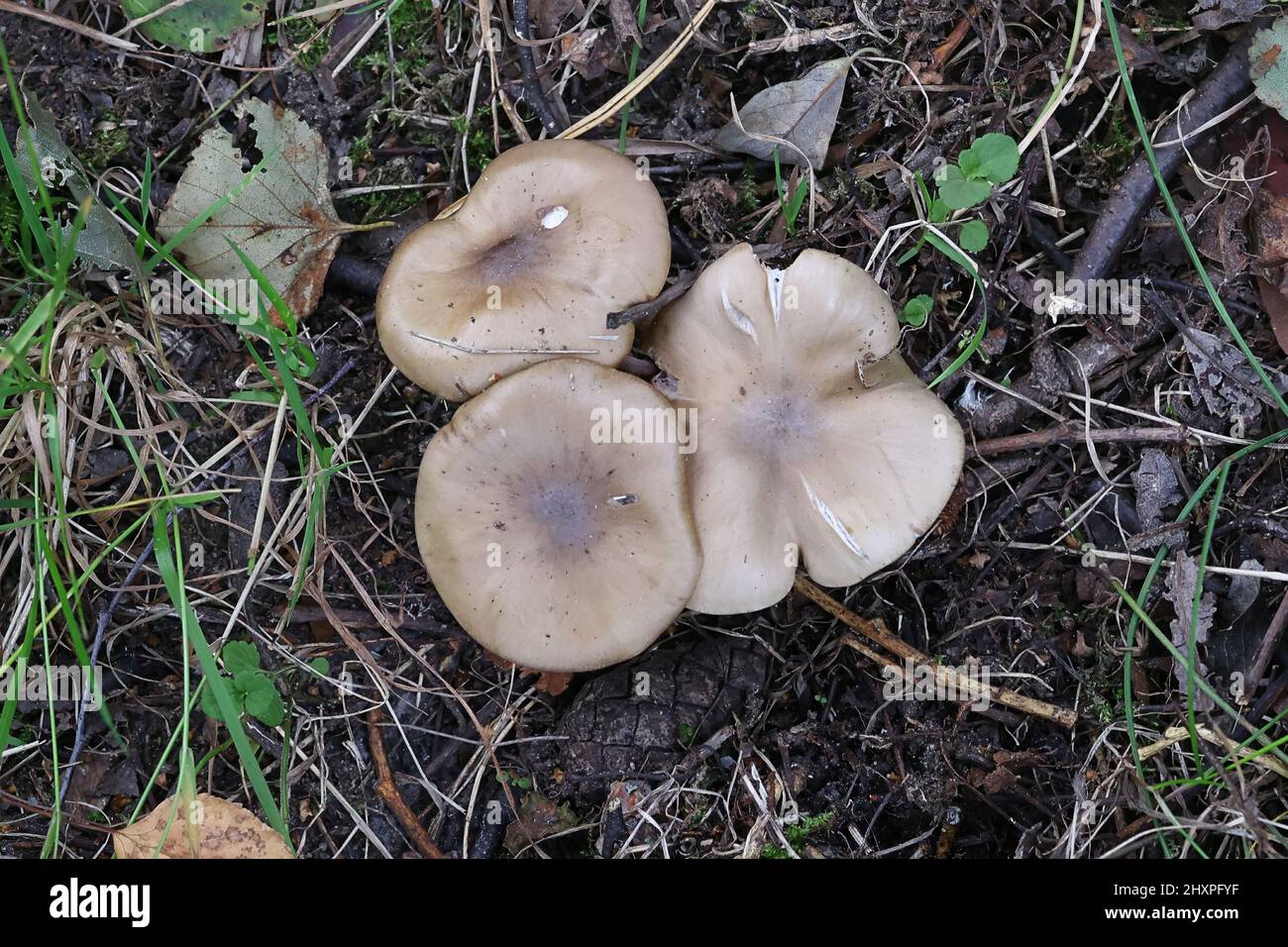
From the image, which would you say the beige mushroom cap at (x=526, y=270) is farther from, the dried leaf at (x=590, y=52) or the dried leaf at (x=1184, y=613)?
the dried leaf at (x=1184, y=613)

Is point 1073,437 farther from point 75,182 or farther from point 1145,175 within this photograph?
point 75,182

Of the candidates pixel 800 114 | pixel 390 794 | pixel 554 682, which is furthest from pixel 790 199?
pixel 390 794

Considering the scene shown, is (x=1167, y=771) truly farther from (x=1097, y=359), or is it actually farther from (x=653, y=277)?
(x=653, y=277)

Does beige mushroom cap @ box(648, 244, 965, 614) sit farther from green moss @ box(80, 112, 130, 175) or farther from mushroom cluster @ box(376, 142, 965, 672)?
green moss @ box(80, 112, 130, 175)

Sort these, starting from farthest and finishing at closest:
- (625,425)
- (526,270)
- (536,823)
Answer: (536,823) → (526,270) → (625,425)

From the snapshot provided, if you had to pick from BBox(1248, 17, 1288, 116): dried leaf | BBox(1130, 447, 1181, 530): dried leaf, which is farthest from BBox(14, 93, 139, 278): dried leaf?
BBox(1248, 17, 1288, 116): dried leaf

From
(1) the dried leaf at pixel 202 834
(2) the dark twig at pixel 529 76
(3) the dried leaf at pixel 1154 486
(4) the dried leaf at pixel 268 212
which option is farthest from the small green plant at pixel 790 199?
(1) the dried leaf at pixel 202 834
